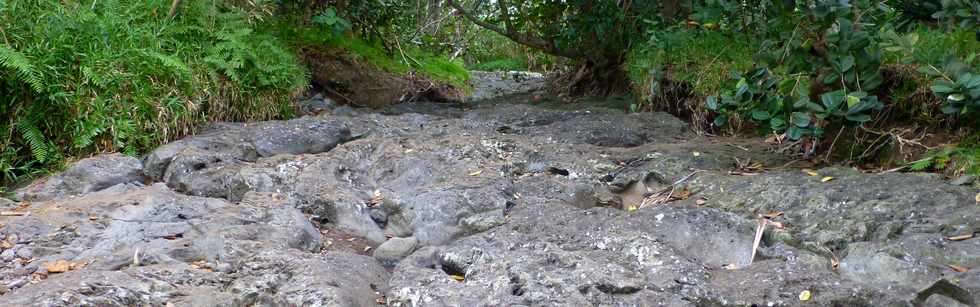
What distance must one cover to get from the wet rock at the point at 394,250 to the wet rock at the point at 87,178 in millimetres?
1560

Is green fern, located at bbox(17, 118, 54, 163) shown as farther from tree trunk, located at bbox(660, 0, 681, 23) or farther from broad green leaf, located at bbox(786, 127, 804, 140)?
tree trunk, located at bbox(660, 0, 681, 23)

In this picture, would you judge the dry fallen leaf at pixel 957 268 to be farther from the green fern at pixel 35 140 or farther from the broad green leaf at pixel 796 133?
the green fern at pixel 35 140

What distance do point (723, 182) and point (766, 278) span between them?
984 mm

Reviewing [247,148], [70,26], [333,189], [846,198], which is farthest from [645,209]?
[70,26]

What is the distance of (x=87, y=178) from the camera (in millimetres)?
4137

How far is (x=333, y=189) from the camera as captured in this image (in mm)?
4023

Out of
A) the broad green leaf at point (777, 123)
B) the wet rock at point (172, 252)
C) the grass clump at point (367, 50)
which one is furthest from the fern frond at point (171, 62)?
the broad green leaf at point (777, 123)

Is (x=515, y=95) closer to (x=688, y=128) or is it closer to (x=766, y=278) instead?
(x=688, y=128)

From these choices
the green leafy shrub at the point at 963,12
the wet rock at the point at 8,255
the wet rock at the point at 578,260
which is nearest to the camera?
the wet rock at the point at 578,260

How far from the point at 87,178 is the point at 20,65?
0.63 metres

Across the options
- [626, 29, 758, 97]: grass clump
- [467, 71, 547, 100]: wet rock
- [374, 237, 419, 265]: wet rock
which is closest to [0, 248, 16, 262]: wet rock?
[374, 237, 419, 265]: wet rock

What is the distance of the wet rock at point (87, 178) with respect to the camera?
404 cm

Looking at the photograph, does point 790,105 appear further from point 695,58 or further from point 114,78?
point 114,78

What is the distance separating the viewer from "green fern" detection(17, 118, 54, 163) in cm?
430
